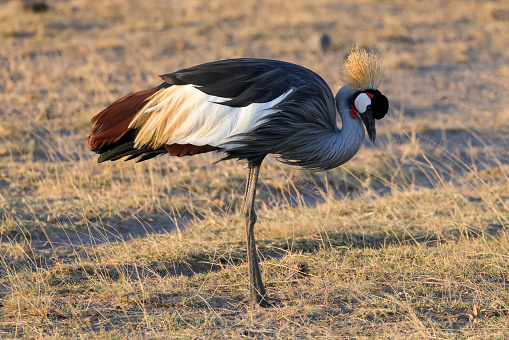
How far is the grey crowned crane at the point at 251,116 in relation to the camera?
3.75m

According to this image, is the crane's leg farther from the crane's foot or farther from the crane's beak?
the crane's beak

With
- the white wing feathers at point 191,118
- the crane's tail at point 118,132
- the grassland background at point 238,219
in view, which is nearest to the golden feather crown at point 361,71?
the white wing feathers at point 191,118

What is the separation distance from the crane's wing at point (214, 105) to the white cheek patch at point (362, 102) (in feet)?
0.48

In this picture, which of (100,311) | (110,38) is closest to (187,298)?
(100,311)

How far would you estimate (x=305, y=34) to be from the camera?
12875 mm

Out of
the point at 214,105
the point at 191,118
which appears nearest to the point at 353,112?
the point at 214,105

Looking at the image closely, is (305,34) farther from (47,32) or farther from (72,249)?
(72,249)

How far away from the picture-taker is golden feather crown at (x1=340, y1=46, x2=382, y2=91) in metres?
3.92

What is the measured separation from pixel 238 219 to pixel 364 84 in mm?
1978

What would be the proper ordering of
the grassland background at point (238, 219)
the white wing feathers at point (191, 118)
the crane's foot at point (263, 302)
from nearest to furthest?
1. the white wing feathers at point (191, 118)
2. the grassland background at point (238, 219)
3. the crane's foot at point (263, 302)

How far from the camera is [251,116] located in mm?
3713

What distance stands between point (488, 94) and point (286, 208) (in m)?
5.20

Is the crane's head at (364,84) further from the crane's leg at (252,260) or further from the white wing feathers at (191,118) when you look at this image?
the crane's leg at (252,260)

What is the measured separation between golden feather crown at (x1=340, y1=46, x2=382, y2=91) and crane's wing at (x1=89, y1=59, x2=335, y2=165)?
0.16 meters
